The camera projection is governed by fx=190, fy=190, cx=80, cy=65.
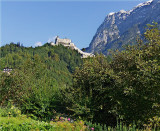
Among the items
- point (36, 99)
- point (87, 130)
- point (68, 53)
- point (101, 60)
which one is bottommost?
point (87, 130)

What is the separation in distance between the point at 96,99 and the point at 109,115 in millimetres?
1115

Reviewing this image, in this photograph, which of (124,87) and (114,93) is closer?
(124,87)

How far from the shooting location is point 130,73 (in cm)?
953

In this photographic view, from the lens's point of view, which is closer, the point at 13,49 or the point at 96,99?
the point at 96,99

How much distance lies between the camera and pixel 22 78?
53.7ft

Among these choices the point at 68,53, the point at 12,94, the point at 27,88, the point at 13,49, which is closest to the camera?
the point at 27,88

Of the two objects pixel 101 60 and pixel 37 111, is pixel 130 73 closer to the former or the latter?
pixel 101 60

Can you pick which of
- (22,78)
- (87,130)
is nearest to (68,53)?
(22,78)

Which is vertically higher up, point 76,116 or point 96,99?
point 96,99

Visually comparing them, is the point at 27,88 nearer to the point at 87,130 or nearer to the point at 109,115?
the point at 109,115

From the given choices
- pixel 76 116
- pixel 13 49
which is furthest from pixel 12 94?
pixel 13 49

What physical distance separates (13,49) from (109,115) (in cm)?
13049

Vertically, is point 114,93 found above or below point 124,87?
below

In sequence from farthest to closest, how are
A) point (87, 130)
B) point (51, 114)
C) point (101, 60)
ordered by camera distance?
1. point (101, 60)
2. point (51, 114)
3. point (87, 130)
